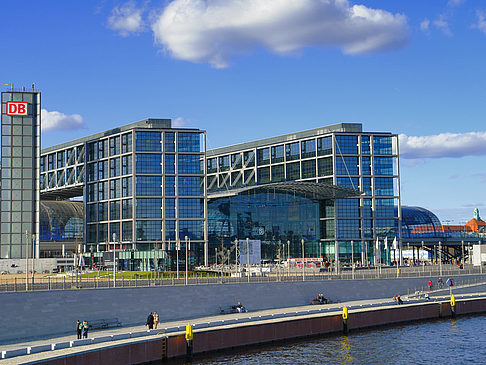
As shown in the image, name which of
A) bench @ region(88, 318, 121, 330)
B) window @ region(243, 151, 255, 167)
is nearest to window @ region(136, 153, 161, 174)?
window @ region(243, 151, 255, 167)

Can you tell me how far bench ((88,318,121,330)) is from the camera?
62.4 metres

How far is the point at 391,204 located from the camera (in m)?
168

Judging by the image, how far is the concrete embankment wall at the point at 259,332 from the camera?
4794cm

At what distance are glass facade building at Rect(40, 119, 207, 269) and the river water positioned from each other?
85.2 metres

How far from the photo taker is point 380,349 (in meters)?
58.0

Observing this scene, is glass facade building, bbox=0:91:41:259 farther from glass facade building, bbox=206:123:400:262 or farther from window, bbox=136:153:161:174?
glass facade building, bbox=206:123:400:262

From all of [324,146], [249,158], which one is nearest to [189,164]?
[324,146]

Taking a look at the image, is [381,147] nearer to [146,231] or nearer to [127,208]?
[146,231]

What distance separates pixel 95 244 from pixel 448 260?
94171 millimetres

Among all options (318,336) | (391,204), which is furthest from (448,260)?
(318,336)

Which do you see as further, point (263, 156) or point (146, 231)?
point (263, 156)

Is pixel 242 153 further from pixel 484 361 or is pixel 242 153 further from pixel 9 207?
pixel 484 361

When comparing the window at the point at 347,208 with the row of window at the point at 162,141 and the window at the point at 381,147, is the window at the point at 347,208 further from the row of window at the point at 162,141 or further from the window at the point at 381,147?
the row of window at the point at 162,141

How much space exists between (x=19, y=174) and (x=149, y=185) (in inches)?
1295
